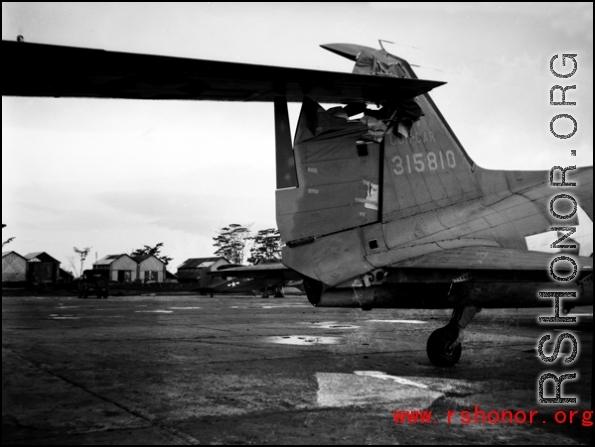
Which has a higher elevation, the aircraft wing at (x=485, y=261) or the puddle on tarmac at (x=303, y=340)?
the aircraft wing at (x=485, y=261)

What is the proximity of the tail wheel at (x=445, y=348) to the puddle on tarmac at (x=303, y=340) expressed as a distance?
3039mm

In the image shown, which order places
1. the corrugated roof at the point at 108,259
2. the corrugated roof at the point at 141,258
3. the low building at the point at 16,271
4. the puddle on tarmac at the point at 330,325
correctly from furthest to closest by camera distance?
the corrugated roof at the point at 141,258 < the corrugated roof at the point at 108,259 < the low building at the point at 16,271 < the puddle on tarmac at the point at 330,325

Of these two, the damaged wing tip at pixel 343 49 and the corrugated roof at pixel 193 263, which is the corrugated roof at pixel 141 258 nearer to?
the corrugated roof at pixel 193 263

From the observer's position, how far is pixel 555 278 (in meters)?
7.02

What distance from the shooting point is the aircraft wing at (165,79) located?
Answer: 178 inches

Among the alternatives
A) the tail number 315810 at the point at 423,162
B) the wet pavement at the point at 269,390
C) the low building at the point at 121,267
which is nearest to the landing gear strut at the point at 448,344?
the wet pavement at the point at 269,390

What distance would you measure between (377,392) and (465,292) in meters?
2.18

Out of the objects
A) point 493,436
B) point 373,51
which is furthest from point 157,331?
point 493,436

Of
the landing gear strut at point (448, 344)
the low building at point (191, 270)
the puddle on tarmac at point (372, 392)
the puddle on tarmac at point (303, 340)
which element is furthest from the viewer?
the low building at point (191, 270)


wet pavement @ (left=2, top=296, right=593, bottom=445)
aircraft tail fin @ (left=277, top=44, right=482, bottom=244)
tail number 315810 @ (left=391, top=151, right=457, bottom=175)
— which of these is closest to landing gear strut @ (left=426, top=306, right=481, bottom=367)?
wet pavement @ (left=2, top=296, right=593, bottom=445)

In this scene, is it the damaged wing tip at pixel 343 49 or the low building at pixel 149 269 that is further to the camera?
the low building at pixel 149 269

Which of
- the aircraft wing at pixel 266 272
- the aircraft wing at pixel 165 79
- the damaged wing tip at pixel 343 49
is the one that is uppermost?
the damaged wing tip at pixel 343 49

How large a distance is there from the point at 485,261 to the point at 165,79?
4.56 meters

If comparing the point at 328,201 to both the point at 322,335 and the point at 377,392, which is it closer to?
the point at 377,392
